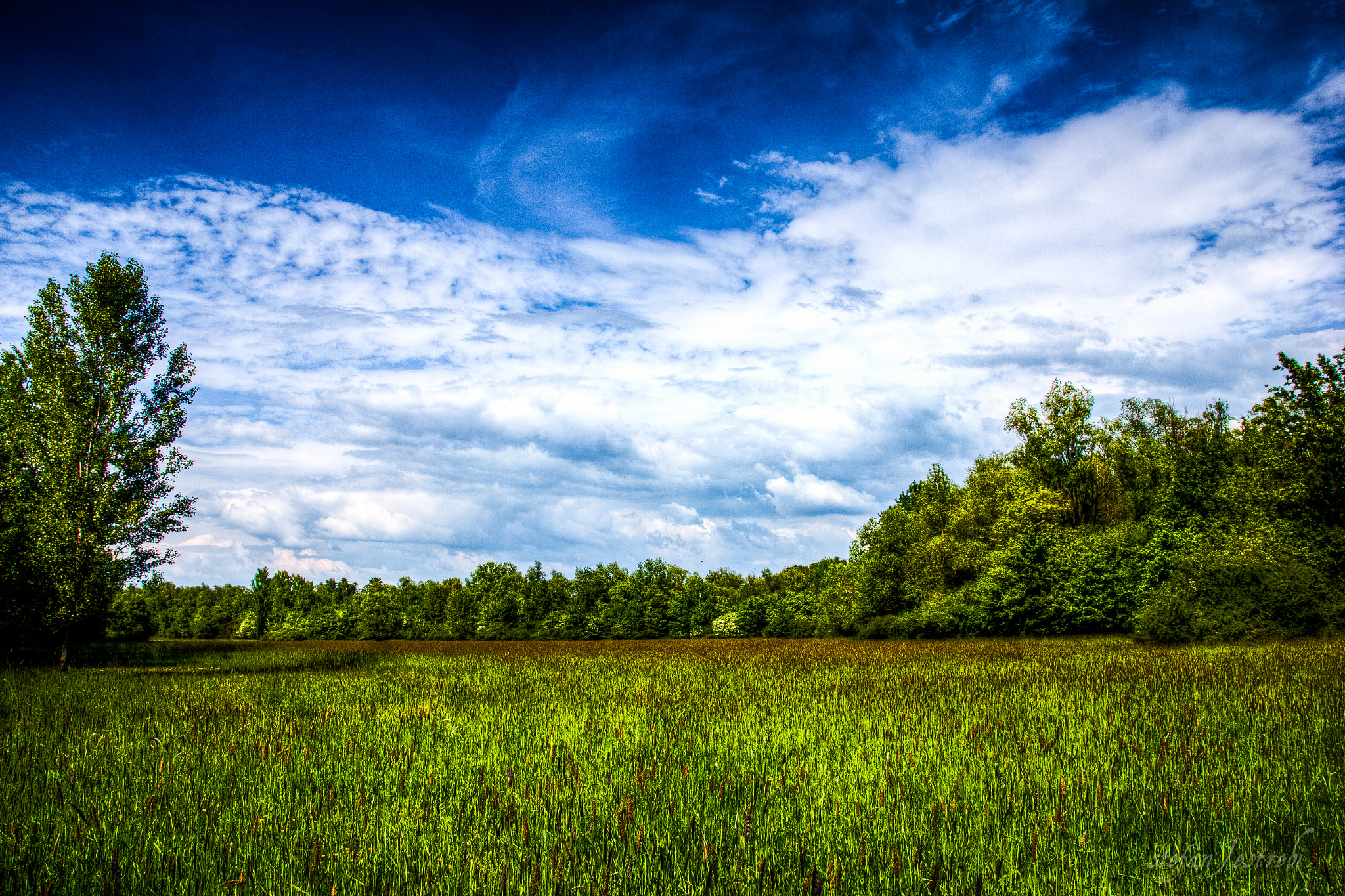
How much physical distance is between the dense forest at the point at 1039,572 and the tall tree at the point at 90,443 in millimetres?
2287

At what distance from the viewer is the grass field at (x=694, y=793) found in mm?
3076

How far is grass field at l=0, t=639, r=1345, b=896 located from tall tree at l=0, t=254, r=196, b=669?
9193 mm

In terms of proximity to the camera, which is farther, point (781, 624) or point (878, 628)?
point (781, 624)

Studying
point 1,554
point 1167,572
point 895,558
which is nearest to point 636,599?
point 895,558

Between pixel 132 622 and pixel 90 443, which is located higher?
pixel 90 443

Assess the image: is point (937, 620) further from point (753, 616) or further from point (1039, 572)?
point (753, 616)

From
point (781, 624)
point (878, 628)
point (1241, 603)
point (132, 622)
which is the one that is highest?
point (1241, 603)

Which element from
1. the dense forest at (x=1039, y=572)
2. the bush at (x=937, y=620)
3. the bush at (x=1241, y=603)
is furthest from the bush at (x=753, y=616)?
the bush at (x=1241, y=603)

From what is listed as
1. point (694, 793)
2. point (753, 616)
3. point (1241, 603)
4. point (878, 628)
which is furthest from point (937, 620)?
point (694, 793)

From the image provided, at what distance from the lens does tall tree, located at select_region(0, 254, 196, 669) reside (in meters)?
16.4

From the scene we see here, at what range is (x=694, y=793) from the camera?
14.7ft

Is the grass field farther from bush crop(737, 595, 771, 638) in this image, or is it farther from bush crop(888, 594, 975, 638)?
bush crop(737, 595, 771, 638)

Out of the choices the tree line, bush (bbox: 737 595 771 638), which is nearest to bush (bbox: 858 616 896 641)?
the tree line

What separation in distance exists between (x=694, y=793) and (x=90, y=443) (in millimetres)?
20821
